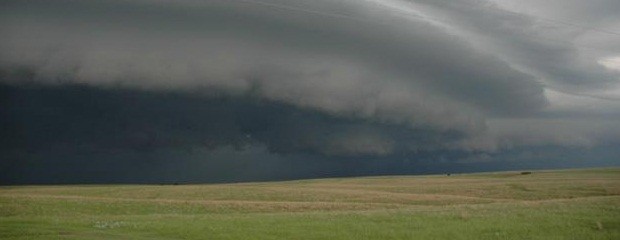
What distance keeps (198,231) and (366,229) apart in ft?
34.3

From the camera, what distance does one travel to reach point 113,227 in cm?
3722

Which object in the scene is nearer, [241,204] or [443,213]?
[443,213]

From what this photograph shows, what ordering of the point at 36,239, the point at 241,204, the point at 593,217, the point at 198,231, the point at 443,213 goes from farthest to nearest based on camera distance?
1. the point at 241,204
2. the point at 443,213
3. the point at 593,217
4. the point at 198,231
5. the point at 36,239

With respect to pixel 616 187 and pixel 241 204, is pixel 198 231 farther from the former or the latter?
pixel 616 187

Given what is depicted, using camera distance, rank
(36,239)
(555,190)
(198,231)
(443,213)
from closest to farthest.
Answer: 1. (36,239)
2. (198,231)
3. (443,213)
4. (555,190)

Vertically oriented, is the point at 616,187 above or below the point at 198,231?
above

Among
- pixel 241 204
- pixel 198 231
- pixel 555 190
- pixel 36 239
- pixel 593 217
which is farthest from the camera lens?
pixel 555 190

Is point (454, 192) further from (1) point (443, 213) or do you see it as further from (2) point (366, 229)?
(2) point (366, 229)

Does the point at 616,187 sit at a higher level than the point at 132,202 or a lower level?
higher

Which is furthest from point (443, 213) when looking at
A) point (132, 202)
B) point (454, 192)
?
point (454, 192)

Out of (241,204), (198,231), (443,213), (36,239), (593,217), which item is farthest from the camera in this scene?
(241,204)

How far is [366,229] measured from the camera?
119 ft

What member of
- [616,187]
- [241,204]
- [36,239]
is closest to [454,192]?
[616,187]

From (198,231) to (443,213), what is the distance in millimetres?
19034
